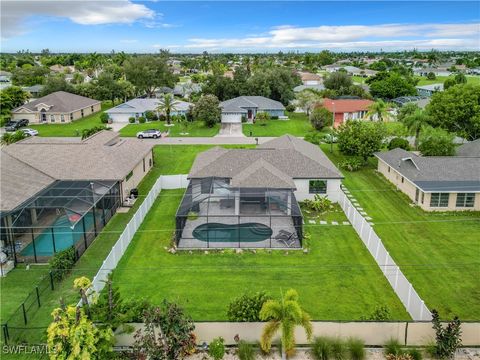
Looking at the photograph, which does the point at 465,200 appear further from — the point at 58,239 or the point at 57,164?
the point at 57,164

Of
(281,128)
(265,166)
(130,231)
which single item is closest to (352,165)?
(265,166)

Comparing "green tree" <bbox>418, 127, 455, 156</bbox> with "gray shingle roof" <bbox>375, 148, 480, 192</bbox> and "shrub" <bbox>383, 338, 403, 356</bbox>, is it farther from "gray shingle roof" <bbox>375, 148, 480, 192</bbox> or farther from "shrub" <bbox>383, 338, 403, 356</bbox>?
"shrub" <bbox>383, 338, 403, 356</bbox>

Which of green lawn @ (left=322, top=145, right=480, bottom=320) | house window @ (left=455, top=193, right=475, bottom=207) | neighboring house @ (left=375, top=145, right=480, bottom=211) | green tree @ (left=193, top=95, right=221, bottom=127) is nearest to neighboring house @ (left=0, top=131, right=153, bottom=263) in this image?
green lawn @ (left=322, top=145, right=480, bottom=320)

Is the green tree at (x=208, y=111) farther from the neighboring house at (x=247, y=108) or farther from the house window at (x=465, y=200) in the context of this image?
the house window at (x=465, y=200)

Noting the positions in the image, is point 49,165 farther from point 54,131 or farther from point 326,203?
point 54,131

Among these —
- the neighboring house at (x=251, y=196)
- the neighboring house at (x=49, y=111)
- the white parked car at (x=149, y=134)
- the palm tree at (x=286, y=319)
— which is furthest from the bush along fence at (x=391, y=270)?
the neighboring house at (x=49, y=111)
